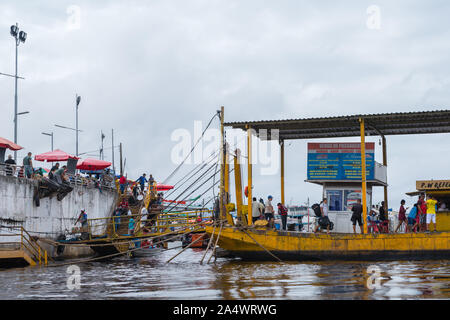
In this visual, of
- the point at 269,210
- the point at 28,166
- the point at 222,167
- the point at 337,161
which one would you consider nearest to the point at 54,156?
the point at 28,166

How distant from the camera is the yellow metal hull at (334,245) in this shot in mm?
20484

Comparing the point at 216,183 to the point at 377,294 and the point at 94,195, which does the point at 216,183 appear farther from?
the point at 94,195

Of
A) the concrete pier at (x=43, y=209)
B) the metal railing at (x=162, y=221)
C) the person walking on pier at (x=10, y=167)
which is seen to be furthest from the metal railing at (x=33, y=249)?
the person walking on pier at (x=10, y=167)

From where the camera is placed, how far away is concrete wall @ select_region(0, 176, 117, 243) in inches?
1001

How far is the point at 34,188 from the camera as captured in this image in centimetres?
2756

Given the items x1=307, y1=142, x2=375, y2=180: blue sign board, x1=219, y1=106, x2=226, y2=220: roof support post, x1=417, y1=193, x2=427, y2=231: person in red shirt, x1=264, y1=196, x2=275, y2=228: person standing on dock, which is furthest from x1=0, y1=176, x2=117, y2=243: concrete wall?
x1=417, y1=193, x2=427, y2=231: person in red shirt

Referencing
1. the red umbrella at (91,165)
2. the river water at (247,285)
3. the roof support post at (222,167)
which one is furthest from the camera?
the red umbrella at (91,165)

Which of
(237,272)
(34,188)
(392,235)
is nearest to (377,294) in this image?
(237,272)

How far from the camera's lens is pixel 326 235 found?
835 inches

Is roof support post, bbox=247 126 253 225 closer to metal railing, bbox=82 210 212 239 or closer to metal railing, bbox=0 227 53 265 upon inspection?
metal railing, bbox=82 210 212 239

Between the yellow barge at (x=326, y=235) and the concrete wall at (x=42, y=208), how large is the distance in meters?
9.57

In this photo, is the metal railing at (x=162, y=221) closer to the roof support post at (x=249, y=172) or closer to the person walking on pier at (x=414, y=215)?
the roof support post at (x=249, y=172)

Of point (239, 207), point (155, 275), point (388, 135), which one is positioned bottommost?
point (155, 275)
